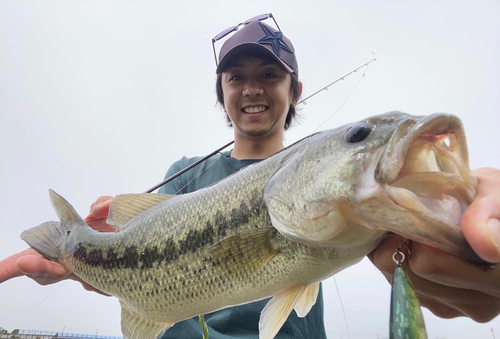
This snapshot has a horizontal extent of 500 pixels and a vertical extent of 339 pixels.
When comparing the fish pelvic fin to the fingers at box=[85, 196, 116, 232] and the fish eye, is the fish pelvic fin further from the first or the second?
the fingers at box=[85, 196, 116, 232]

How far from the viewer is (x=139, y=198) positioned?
2.51 metres

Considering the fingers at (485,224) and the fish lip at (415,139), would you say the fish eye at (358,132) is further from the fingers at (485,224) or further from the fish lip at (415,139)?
the fingers at (485,224)

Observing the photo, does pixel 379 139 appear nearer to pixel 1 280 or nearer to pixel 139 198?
pixel 139 198

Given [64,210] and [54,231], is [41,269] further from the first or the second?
[64,210]

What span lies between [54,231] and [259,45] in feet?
7.82

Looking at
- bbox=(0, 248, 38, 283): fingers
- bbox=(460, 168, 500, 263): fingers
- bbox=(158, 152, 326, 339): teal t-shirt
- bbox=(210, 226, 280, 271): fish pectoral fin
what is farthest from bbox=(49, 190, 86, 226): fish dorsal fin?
bbox=(460, 168, 500, 263): fingers

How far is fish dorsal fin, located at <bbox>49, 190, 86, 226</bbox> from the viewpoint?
2.63 meters

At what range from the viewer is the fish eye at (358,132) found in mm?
1418

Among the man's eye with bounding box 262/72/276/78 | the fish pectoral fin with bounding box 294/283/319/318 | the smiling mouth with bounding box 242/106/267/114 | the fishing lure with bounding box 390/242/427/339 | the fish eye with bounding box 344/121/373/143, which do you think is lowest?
the fish pectoral fin with bounding box 294/283/319/318

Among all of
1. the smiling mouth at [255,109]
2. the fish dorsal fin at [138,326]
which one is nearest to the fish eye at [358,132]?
the fish dorsal fin at [138,326]

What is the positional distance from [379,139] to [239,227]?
0.86 metres

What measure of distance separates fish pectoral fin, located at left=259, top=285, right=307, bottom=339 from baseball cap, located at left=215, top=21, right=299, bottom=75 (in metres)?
2.36

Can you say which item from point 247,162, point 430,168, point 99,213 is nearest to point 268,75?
point 247,162

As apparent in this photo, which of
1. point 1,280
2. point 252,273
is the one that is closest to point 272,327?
point 252,273
